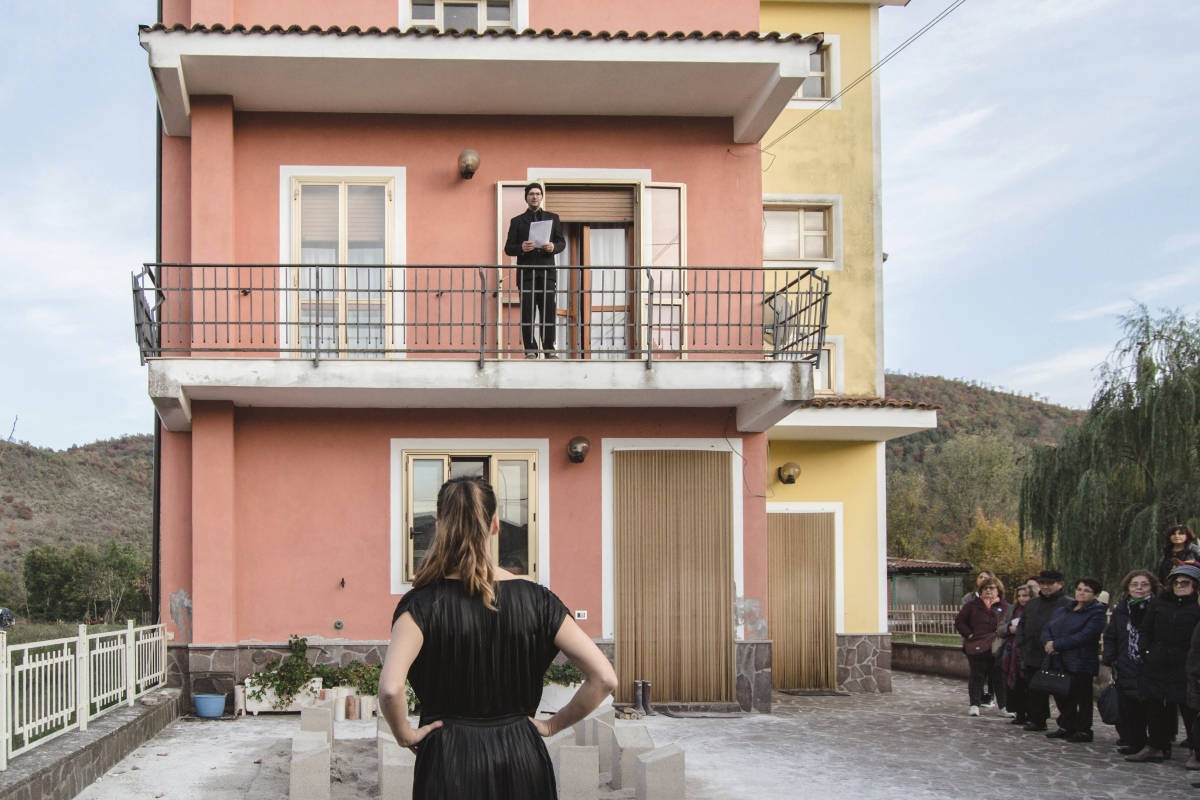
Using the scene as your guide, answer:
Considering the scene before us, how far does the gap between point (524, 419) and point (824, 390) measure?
6.43 m

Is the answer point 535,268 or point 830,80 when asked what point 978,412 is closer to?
point 830,80

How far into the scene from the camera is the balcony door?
41.0 ft

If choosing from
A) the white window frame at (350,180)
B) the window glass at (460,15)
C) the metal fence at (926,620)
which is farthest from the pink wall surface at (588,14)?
the metal fence at (926,620)

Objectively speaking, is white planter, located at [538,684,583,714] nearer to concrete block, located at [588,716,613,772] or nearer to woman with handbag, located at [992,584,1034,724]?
concrete block, located at [588,716,613,772]

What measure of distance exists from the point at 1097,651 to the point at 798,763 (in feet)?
11.5

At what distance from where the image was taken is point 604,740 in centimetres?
898

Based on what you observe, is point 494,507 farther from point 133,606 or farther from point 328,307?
point 133,606

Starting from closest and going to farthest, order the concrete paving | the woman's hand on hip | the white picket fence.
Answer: the woman's hand on hip → the white picket fence → the concrete paving

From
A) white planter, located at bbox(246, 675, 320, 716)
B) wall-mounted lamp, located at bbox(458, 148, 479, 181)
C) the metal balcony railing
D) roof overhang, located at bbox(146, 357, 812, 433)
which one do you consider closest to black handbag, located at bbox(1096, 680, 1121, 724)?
roof overhang, located at bbox(146, 357, 812, 433)

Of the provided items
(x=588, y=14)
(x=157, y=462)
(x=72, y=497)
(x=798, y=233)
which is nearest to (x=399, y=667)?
(x=157, y=462)

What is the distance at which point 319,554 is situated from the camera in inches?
490

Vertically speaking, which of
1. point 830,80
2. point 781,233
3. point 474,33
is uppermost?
point 830,80

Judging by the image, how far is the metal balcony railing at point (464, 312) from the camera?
12023 mm

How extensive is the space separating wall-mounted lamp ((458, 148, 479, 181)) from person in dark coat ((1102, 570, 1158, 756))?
778cm
